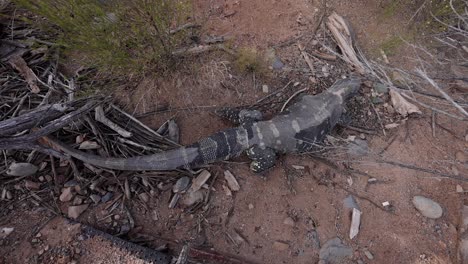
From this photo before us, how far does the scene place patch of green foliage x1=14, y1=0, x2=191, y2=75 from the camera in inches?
142

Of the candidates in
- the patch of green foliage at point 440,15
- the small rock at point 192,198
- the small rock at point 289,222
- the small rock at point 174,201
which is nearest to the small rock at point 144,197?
the small rock at point 174,201

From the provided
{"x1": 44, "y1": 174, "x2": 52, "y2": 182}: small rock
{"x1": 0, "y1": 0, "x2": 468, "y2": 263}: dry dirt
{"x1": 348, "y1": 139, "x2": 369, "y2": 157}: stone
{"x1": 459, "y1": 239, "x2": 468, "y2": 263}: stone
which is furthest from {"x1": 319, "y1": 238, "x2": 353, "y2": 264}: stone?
{"x1": 44, "y1": 174, "x2": 52, "y2": 182}: small rock

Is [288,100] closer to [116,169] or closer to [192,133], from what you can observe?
[192,133]

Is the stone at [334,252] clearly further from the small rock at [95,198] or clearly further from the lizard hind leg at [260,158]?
the small rock at [95,198]

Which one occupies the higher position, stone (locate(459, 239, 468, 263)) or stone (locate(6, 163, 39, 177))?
stone (locate(6, 163, 39, 177))

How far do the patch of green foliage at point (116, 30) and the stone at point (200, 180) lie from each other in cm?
147

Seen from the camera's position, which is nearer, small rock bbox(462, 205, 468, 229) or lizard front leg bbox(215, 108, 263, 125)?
small rock bbox(462, 205, 468, 229)

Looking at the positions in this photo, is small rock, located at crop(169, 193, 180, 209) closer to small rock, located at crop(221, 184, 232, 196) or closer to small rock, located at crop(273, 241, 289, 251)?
small rock, located at crop(221, 184, 232, 196)

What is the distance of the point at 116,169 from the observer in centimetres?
414

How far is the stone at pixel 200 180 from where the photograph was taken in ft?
14.1

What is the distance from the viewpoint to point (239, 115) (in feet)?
15.3

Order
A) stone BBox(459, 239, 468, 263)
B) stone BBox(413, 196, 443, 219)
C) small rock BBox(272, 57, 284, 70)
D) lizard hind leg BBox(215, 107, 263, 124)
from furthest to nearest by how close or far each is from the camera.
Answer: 1. small rock BBox(272, 57, 284, 70)
2. lizard hind leg BBox(215, 107, 263, 124)
3. stone BBox(413, 196, 443, 219)
4. stone BBox(459, 239, 468, 263)

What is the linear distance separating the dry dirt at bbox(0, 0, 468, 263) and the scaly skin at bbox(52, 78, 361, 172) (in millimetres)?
220

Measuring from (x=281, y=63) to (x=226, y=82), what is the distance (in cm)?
90
